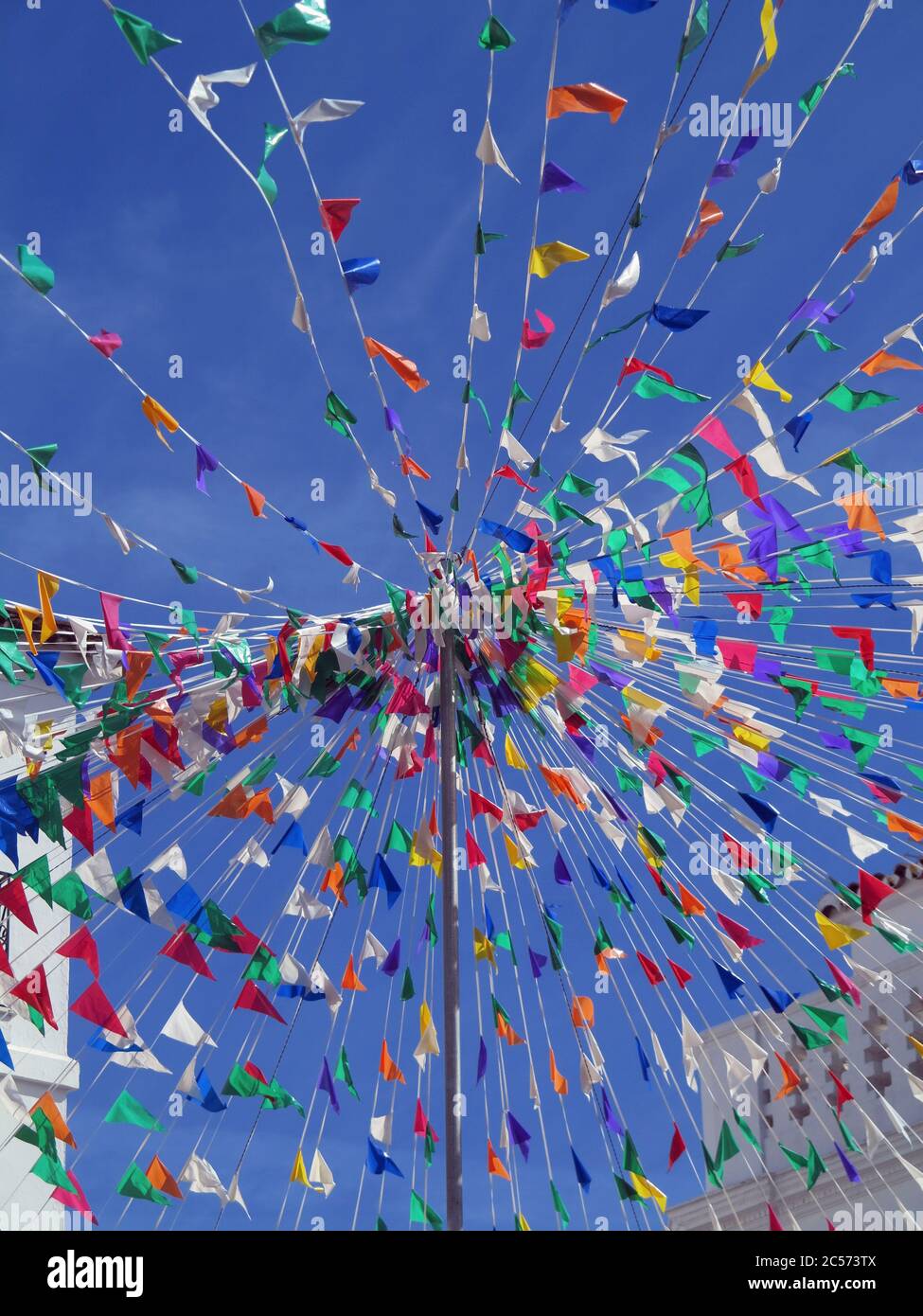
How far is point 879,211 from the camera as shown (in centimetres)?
727

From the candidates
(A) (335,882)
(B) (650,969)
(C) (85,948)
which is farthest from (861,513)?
(C) (85,948)

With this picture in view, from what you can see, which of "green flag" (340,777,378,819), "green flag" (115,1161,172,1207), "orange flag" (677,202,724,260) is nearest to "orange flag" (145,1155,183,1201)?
"green flag" (115,1161,172,1207)

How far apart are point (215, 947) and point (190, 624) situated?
66.1 inches

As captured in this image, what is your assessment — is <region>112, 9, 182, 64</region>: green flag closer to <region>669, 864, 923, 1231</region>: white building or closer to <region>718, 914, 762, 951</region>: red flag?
<region>718, 914, 762, 951</region>: red flag

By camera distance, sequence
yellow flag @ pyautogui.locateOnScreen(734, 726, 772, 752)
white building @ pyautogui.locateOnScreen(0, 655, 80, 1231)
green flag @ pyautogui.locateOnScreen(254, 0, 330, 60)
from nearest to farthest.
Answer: green flag @ pyautogui.locateOnScreen(254, 0, 330, 60), yellow flag @ pyautogui.locateOnScreen(734, 726, 772, 752), white building @ pyautogui.locateOnScreen(0, 655, 80, 1231)

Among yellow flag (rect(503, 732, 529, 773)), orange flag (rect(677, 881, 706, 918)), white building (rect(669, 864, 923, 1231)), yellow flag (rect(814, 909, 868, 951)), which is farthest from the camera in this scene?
white building (rect(669, 864, 923, 1231))

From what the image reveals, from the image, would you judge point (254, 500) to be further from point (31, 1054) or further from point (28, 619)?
point (31, 1054)

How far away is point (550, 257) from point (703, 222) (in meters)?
0.77

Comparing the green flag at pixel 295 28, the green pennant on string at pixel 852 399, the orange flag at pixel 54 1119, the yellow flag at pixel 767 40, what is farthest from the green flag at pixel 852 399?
the orange flag at pixel 54 1119

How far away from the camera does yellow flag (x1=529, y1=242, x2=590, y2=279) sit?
286 inches

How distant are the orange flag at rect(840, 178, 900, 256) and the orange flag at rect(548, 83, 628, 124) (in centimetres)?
151

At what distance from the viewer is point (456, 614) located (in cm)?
847
